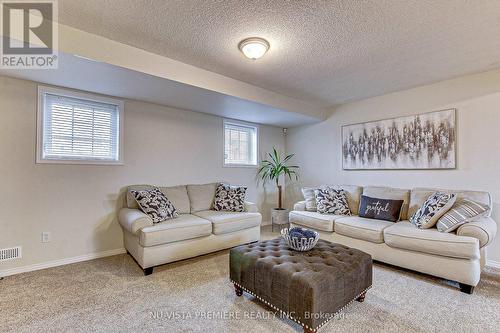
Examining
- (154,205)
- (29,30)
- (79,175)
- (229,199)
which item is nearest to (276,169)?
(229,199)

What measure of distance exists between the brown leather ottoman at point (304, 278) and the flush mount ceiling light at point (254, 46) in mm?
1913

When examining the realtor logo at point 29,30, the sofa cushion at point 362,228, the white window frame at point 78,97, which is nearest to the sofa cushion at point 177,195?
the white window frame at point 78,97

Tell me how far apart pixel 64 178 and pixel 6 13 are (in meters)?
1.80

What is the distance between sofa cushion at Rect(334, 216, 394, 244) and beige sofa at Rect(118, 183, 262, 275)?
4.10 feet

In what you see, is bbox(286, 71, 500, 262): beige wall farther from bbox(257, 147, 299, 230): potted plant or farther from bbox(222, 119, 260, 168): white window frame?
bbox(222, 119, 260, 168): white window frame

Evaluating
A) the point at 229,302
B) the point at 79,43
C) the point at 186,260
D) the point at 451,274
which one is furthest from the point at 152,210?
the point at 451,274

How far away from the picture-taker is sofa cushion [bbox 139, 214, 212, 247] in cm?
268

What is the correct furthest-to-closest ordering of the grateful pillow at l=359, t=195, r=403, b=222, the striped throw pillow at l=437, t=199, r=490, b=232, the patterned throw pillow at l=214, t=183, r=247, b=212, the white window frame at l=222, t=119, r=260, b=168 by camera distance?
the white window frame at l=222, t=119, r=260, b=168 < the patterned throw pillow at l=214, t=183, r=247, b=212 < the grateful pillow at l=359, t=195, r=403, b=222 < the striped throw pillow at l=437, t=199, r=490, b=232

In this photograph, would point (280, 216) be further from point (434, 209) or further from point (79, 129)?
point (79, 129)

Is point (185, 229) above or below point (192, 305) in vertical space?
above

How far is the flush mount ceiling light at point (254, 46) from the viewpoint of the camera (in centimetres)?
233

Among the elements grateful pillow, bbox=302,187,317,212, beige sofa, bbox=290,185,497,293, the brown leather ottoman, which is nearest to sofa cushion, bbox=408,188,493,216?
beige sofa, bbox=290,185,497,293

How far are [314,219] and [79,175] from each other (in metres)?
3.29

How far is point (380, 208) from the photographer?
3305 millimetres
